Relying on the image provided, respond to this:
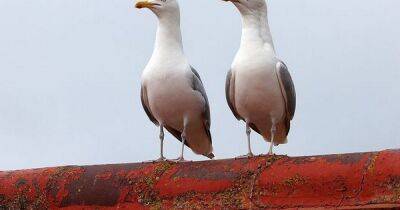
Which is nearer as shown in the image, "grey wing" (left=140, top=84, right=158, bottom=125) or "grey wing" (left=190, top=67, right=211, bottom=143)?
"grey wing" (left=190, top=67, right=211, bottom=143)

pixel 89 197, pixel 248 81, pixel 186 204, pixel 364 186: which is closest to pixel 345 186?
pixel 364 186

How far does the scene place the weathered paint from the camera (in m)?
4.81

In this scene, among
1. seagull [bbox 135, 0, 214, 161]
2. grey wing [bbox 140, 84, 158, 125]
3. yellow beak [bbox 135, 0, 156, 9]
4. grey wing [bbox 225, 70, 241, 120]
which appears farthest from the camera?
yellow beak [bbox 135, 0, 156, 9]

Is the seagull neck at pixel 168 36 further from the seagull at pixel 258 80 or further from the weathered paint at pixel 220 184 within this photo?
the weathered paint at pixel 220 184

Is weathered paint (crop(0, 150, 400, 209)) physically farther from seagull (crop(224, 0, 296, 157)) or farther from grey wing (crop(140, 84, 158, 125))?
grey wing (crop(140, 84, 158, 125))

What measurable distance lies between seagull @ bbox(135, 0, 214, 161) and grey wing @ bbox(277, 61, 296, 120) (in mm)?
927

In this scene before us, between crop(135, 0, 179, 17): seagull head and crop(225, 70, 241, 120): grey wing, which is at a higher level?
crop(135, 0, 179, 17): seagull head

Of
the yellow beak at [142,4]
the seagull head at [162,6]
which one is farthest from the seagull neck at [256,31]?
the yellow beak at [142,4]

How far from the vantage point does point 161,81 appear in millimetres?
8664

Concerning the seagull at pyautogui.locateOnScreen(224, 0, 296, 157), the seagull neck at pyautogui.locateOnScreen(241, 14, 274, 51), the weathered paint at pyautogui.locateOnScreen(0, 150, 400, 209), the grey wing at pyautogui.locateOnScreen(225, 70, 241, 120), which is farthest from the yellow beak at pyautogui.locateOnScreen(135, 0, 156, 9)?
the weathered paint at pyautogui.locateOnScreen(0, 150, 400, 209)

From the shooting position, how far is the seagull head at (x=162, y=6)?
927cm

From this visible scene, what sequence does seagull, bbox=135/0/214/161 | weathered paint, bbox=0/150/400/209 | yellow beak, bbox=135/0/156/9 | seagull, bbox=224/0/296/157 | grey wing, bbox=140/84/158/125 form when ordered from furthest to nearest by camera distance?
1. yellow beak, bbox=135/0/156/9
2. grey wing, bbox=140/84/158/125
3. seagull, bbox=135/0/214/161
4. seagull, bbox=224/0/296/157
5. weathered paint, bbox=0/150/400/209

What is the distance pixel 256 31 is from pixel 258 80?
55 cm

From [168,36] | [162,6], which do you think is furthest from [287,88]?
[162,6]
